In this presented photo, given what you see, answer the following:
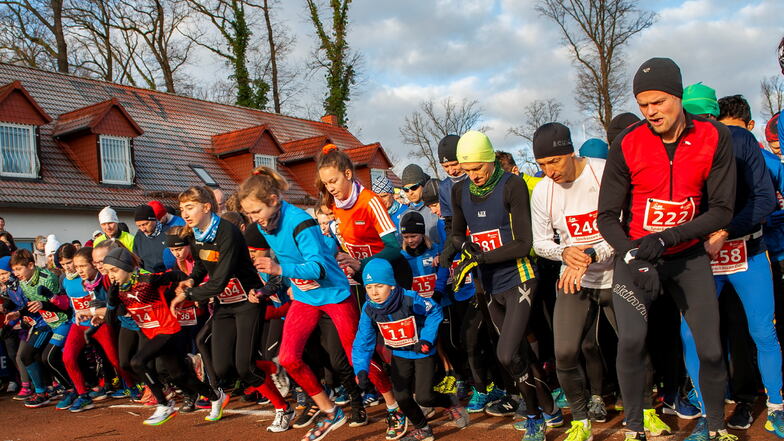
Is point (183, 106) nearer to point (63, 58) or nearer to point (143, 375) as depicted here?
point (63, 58)

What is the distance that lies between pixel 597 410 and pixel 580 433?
75 cm

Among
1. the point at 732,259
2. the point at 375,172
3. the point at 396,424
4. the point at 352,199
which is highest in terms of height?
the point at 375,172

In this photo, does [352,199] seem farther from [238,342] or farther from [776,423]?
[776,423]

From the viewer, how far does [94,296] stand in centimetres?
825

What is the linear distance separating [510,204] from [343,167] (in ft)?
5.22

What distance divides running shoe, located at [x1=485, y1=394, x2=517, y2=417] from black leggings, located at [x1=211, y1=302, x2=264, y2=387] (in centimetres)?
209

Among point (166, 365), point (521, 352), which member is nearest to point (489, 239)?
point (521, 352)

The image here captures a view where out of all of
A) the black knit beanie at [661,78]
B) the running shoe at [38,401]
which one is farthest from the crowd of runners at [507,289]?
the running shoe at [38,401]

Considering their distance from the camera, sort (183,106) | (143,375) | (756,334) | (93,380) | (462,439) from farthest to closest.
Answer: (183,106) < (93,380) < (143,375) < (462,439) < (756,334)

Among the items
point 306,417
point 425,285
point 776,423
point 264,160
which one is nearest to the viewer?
point 776,423

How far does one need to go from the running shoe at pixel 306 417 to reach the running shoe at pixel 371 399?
626mm

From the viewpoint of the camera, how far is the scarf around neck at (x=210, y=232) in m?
6.28

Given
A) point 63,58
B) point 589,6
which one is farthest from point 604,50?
point 63,58

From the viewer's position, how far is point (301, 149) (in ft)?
93.1
